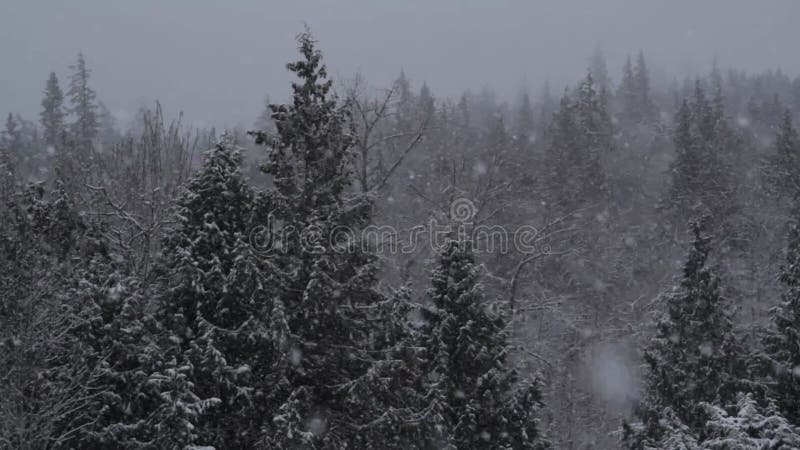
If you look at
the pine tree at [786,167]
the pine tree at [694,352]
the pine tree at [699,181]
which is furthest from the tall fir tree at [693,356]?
the pine tree at [786,167]

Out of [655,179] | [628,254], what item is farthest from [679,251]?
[655,179]

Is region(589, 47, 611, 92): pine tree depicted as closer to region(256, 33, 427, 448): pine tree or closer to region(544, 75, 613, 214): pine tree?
region(544, 75, 613, 214): pine tree

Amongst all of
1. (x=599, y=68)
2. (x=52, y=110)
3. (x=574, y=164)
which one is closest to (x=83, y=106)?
(x=52, y=110)

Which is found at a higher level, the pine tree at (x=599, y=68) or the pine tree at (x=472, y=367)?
the pine tree at (x=599, y=68)

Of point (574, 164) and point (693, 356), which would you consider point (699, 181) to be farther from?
point (693, 356)

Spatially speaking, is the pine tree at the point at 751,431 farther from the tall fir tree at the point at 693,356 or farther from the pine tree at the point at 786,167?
the pine tree at the point at 786,167

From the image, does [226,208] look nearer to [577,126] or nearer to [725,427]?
[725,427]

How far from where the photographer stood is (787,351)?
51.9 feet

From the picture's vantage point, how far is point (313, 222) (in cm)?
1299

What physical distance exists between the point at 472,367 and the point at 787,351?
7.74 metres

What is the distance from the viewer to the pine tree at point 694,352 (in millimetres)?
15727

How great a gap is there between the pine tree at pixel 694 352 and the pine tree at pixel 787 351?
94 centimetres

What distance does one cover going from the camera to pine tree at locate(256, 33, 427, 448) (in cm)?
1249

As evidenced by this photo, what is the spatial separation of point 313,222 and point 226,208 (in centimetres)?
200
